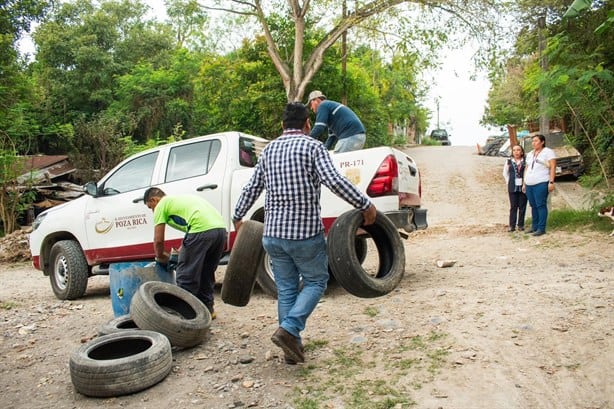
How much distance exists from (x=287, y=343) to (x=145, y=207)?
364 centimetres

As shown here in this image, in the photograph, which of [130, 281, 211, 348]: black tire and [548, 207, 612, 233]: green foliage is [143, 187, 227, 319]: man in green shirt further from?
[548, 207, 612, 233]: green foliage

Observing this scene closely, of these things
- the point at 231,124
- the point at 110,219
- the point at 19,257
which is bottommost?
the point at 19,257

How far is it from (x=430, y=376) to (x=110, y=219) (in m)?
4.82

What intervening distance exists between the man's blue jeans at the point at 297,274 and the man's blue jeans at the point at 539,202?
6234 mm

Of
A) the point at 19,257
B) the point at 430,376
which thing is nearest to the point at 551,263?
the point at 430,376

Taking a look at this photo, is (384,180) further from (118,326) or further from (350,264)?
(118,326)

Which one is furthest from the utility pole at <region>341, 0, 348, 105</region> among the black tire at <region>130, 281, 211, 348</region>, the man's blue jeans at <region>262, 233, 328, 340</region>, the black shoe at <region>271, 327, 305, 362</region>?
the black shoe at <region>271, 327, 305, 362</region>

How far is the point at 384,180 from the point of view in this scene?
19.0ft

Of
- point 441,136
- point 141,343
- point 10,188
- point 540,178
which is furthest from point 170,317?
point 441,136

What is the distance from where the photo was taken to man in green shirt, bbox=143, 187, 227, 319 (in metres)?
5.39

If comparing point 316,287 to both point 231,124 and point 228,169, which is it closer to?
point 228,169

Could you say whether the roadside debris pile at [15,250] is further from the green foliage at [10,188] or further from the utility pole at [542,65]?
the utility pole at [542,65]

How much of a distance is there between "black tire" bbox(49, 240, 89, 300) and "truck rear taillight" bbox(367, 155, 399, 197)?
13.0ft

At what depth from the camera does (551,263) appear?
7227mm
